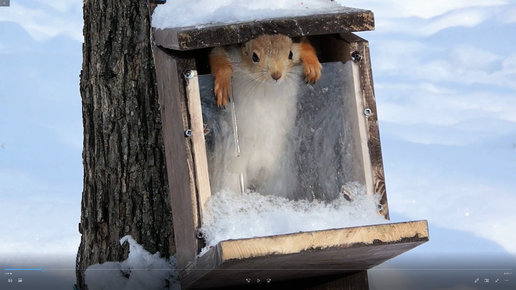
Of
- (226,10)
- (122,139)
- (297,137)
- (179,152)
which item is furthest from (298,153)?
(122,139)

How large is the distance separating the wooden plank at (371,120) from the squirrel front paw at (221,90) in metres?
0.50

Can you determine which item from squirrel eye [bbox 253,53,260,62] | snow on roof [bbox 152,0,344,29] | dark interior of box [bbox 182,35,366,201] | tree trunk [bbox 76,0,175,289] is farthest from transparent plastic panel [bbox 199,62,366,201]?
tree trunk [bbox 76,0,175,289]

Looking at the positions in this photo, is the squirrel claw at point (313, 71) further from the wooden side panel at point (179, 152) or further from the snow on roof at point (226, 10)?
the wooden side panel at point (179, 152)

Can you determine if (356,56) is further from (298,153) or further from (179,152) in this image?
(179,152)

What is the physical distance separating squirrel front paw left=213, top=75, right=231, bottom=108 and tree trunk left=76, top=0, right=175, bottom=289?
0.54 meters

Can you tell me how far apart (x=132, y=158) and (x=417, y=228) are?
50.4 inches

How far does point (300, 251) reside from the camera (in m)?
2.35

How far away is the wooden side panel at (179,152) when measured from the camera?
8.43 feet

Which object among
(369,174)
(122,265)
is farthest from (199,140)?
(122,265)

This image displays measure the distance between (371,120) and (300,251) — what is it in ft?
2.17

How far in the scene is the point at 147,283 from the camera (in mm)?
3094

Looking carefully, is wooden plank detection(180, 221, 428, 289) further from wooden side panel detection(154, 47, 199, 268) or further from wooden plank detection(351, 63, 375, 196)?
wooden plank detection(351, 63, 375, 196)

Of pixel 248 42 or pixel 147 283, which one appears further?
pixel 147 283

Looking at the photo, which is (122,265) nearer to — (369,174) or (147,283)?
(147,283)
